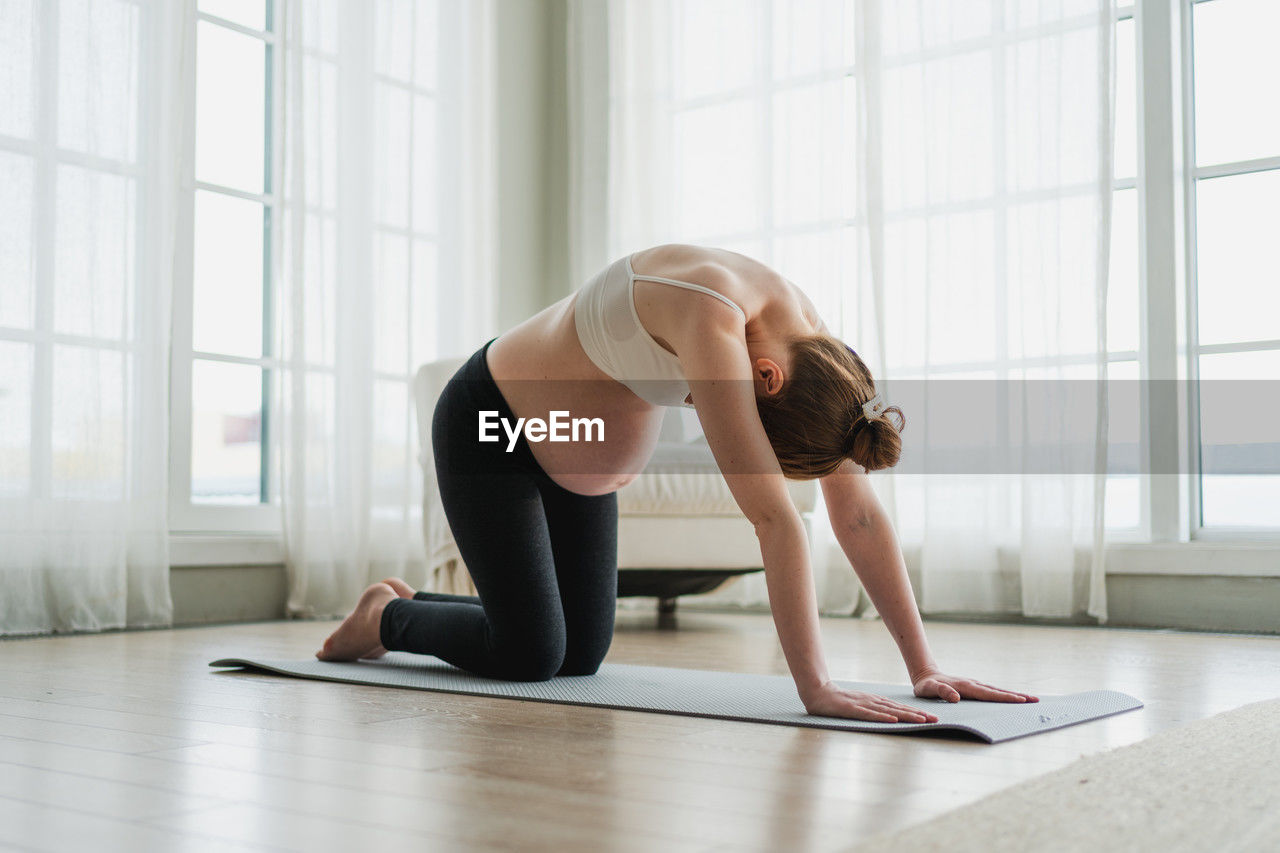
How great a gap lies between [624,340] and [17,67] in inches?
95.3

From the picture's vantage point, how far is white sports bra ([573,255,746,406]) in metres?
1.70

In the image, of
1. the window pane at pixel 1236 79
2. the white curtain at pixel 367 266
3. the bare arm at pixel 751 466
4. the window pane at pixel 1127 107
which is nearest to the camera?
the bare arm at pixel 751 466

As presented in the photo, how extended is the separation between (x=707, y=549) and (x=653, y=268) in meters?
2.03

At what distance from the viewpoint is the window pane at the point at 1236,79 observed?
3834mm

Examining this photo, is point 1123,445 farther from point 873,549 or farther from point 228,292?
point 228,292

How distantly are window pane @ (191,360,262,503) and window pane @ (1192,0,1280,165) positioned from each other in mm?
3256

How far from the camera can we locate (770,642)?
10.3 feet

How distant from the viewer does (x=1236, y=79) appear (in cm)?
388

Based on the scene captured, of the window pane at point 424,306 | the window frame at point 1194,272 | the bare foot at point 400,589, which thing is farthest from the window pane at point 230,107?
the window frame at point 1194,272

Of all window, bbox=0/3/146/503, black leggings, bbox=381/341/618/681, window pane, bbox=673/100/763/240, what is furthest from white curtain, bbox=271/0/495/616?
black leggings, bbox=381/341/618/681

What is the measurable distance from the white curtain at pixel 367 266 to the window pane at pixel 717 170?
2.76ft

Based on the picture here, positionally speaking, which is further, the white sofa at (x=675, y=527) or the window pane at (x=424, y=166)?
the window pane at (x=424, y=166)

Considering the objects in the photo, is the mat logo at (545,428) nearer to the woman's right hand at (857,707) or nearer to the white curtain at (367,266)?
the woman's right hand at (857,707)

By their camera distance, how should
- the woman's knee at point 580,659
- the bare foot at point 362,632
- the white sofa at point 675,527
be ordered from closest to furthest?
the woman's knee at point 580,659 < the bare foot at point 362,632 < the white sofa at point 675,527
